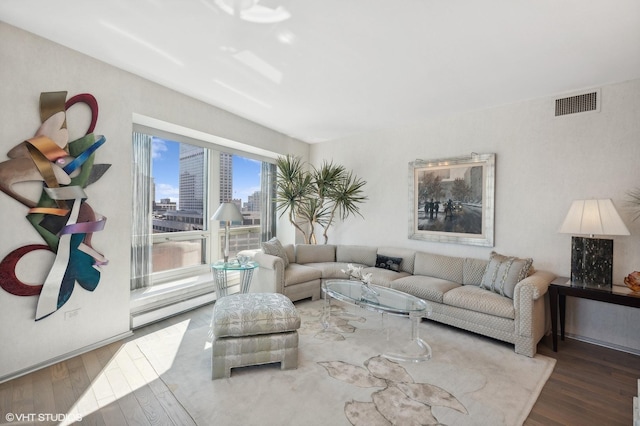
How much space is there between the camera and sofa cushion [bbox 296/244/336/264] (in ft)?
16.2

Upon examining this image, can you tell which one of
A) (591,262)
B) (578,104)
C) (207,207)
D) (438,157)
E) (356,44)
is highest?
(356,44)

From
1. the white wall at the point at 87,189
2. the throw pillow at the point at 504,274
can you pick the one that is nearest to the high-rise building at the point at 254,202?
the white wall at the point at 87,189

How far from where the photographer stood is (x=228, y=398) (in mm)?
2119

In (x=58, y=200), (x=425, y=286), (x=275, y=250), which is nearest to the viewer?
(x=58, y=200)

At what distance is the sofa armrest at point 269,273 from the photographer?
3979mm

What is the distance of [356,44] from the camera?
248cm

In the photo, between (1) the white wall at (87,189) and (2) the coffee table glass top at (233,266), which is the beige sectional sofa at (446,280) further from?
(1) the white wall at (87,189)

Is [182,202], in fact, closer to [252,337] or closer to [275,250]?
[275,250]

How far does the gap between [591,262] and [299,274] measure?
3435 millimetres

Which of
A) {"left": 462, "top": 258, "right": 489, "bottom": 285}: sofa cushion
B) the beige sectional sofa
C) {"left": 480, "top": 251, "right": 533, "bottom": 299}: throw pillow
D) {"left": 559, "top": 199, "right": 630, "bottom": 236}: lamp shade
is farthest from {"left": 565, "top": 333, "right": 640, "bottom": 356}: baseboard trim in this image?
{"left": 559, "top": 199, "right": 630, "bottom": 236}: lamp shade

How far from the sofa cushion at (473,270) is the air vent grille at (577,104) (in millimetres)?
2008

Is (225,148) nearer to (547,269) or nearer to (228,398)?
(228,398)

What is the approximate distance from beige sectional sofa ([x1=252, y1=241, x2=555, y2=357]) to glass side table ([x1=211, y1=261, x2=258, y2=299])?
315mm

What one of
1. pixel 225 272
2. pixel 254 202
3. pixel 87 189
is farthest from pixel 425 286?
pixel 87 189
